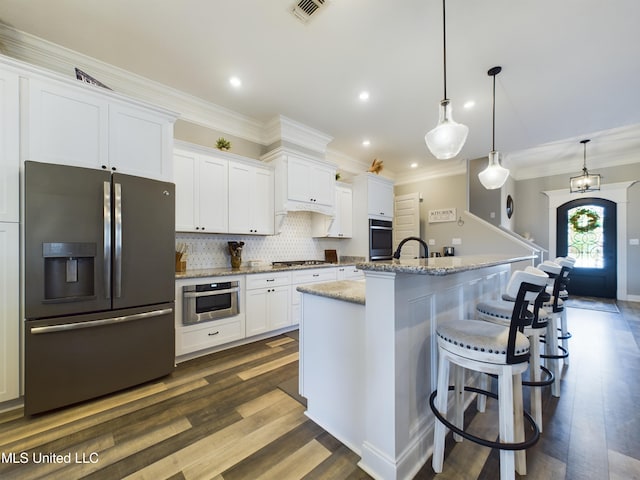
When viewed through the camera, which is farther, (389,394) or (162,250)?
(162,250)

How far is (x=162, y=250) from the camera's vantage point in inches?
89.5

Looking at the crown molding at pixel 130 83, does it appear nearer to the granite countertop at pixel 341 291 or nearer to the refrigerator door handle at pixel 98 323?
the refrigerator door handle at pixel 98 323

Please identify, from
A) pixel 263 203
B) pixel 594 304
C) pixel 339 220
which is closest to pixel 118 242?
pixel 263 203

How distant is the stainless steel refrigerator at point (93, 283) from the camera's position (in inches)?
70.1

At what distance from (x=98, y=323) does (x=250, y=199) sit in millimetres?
2075

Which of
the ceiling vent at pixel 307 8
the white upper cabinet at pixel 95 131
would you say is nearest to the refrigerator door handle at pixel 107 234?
the white upper cabinet at pixel 95 131

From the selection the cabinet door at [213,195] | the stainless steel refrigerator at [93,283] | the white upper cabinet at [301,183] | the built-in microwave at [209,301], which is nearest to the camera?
the stainless steel refrigerator at [93,283]

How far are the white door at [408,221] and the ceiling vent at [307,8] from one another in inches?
184

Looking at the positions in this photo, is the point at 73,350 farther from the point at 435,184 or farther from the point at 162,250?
the point at 435,184

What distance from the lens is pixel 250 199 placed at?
3.49m

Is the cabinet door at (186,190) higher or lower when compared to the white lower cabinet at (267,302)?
higher

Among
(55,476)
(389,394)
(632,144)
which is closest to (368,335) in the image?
(389,394)

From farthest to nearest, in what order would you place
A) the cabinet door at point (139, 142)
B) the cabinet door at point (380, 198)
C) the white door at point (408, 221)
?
the white door at point (408, 221)
the cabinet door at point (380, 198)
the cabinet door at point (139, 142)

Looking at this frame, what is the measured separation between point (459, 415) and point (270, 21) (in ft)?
10.5
